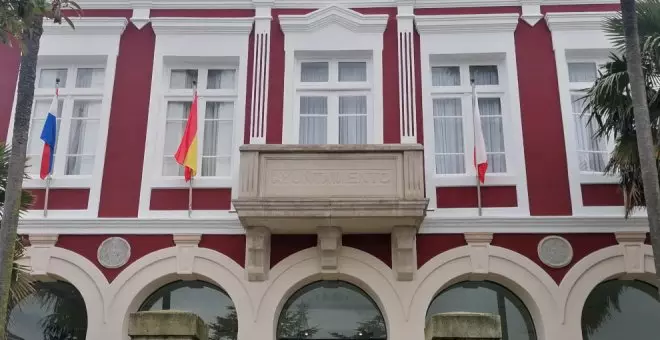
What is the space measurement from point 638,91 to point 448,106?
4.50 m

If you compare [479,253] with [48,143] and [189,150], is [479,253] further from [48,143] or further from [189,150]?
[48,143]

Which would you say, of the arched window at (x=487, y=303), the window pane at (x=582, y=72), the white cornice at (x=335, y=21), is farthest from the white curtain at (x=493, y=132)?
the white cornice at (x=335, y=21)

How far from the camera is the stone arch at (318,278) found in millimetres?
12023

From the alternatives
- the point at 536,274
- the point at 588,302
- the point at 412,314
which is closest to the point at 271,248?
the point at 412,314

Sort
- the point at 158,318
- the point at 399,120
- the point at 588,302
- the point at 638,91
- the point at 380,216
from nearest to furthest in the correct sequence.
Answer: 1. the point at 158,318
2. the point at 638,91
3. the point at 380,216
4. the point at 588,302
5. the point at 399,120

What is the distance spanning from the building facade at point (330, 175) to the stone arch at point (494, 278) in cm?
4

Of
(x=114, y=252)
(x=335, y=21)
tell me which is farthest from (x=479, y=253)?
(x=114, y=252)

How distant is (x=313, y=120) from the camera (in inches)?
540

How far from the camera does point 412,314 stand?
12016mm

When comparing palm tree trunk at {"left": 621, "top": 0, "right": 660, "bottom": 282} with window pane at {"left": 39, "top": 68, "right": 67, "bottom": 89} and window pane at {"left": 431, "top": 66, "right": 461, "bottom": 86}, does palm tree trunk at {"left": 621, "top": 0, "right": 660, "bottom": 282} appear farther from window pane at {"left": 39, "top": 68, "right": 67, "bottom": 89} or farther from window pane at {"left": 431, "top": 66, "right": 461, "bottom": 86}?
window pane at {"left": 39, "top": 68, "right": 67, "bottom": 89}

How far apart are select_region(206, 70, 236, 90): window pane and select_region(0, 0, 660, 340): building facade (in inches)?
1.4

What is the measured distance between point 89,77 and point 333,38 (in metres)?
4.83

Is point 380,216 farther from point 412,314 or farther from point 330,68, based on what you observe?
point 330,68

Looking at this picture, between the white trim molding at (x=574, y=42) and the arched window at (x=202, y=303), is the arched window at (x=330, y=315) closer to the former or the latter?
the arched window at (x=202, y=303)
